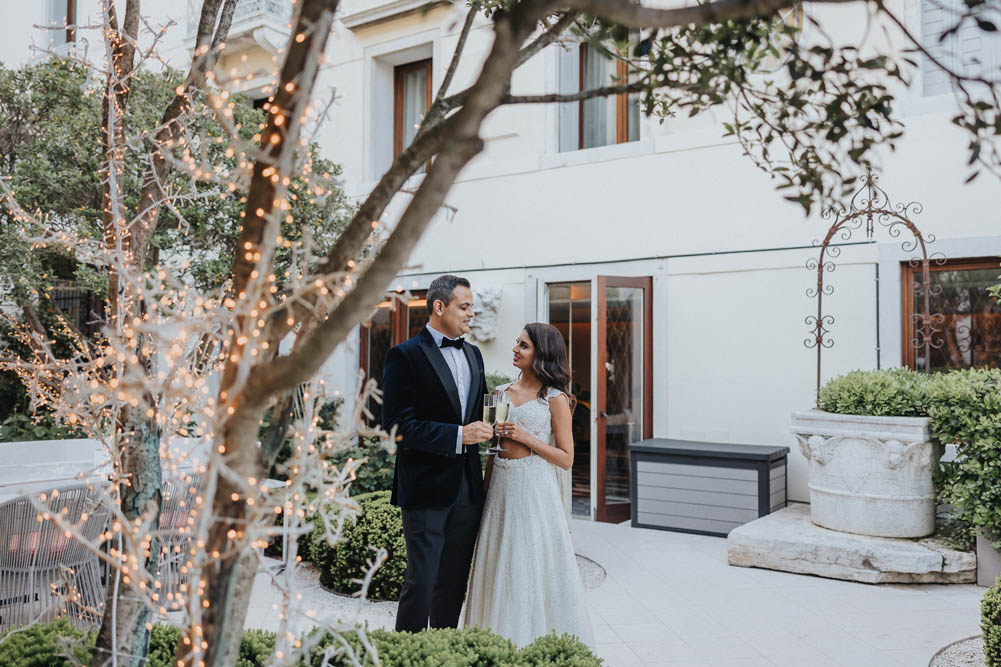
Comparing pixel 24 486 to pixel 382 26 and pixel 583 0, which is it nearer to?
pixel 583 0

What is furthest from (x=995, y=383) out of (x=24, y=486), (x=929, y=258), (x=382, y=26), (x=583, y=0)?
(x=382, y=26)

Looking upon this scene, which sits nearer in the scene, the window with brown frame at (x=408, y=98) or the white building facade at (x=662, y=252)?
the white building facade at (x=662, y=252)

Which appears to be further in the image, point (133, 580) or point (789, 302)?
point (789, 302)

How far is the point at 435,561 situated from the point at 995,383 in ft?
13.9

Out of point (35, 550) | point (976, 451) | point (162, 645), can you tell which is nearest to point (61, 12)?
point (35, 550)

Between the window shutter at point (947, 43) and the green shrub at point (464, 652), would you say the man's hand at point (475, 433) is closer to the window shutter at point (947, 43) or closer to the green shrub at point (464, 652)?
the green shrub at point (464, 652)

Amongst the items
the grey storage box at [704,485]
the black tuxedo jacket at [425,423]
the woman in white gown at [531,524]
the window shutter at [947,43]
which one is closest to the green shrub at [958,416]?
the grey storage box at [704,485]

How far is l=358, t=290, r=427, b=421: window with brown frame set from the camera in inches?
393

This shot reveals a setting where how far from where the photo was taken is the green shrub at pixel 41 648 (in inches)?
93.7

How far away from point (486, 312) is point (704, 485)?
10.9 ft

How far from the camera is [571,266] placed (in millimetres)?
8750

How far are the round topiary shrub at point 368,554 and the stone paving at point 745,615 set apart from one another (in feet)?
0.39

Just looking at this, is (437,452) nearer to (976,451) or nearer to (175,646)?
(175,646)

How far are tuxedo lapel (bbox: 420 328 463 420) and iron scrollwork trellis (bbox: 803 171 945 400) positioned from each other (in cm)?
401
